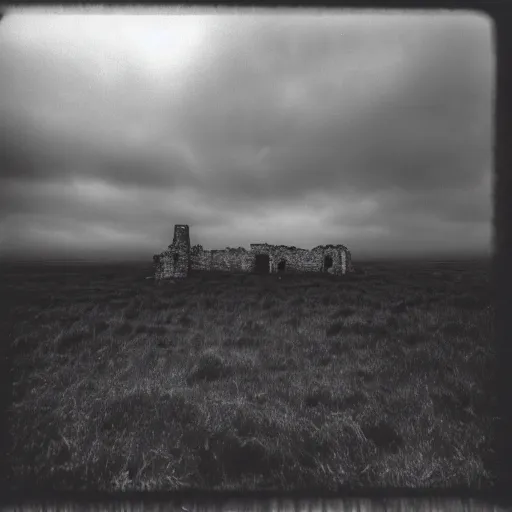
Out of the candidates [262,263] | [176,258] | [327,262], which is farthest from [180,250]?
[327,262]

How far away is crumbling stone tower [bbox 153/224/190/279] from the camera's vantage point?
63.3ft

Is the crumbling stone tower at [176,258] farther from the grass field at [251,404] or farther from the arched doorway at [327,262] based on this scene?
the grass field at [251,404]

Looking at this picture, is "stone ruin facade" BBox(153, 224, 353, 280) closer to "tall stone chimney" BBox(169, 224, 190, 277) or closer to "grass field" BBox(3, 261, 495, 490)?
"tall stone chimney" BBox(169, 224, 190, 277)

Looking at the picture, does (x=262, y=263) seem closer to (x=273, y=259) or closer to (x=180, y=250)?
(x=273, y=259)

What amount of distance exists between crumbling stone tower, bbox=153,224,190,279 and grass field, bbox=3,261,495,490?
13.2m

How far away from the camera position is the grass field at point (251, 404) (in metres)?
1.91

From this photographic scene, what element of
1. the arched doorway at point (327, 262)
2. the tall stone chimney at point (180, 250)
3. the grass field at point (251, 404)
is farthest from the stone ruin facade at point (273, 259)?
the grass field at point (251, 404)

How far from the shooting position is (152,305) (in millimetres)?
8977

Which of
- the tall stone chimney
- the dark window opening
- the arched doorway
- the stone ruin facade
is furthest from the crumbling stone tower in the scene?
the arched doorway

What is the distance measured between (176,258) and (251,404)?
1823 cm

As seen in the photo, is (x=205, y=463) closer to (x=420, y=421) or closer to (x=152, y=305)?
(x=420, y=421)

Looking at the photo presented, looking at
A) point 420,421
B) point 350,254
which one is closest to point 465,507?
point 420,421

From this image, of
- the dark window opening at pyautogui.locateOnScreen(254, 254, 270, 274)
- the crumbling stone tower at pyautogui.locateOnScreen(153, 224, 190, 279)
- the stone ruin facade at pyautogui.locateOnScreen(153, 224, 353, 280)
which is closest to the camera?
the crumbling stone tower at pyautogui.locateOnScreen(153, 224, 190, 279)

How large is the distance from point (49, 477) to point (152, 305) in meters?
7.51
